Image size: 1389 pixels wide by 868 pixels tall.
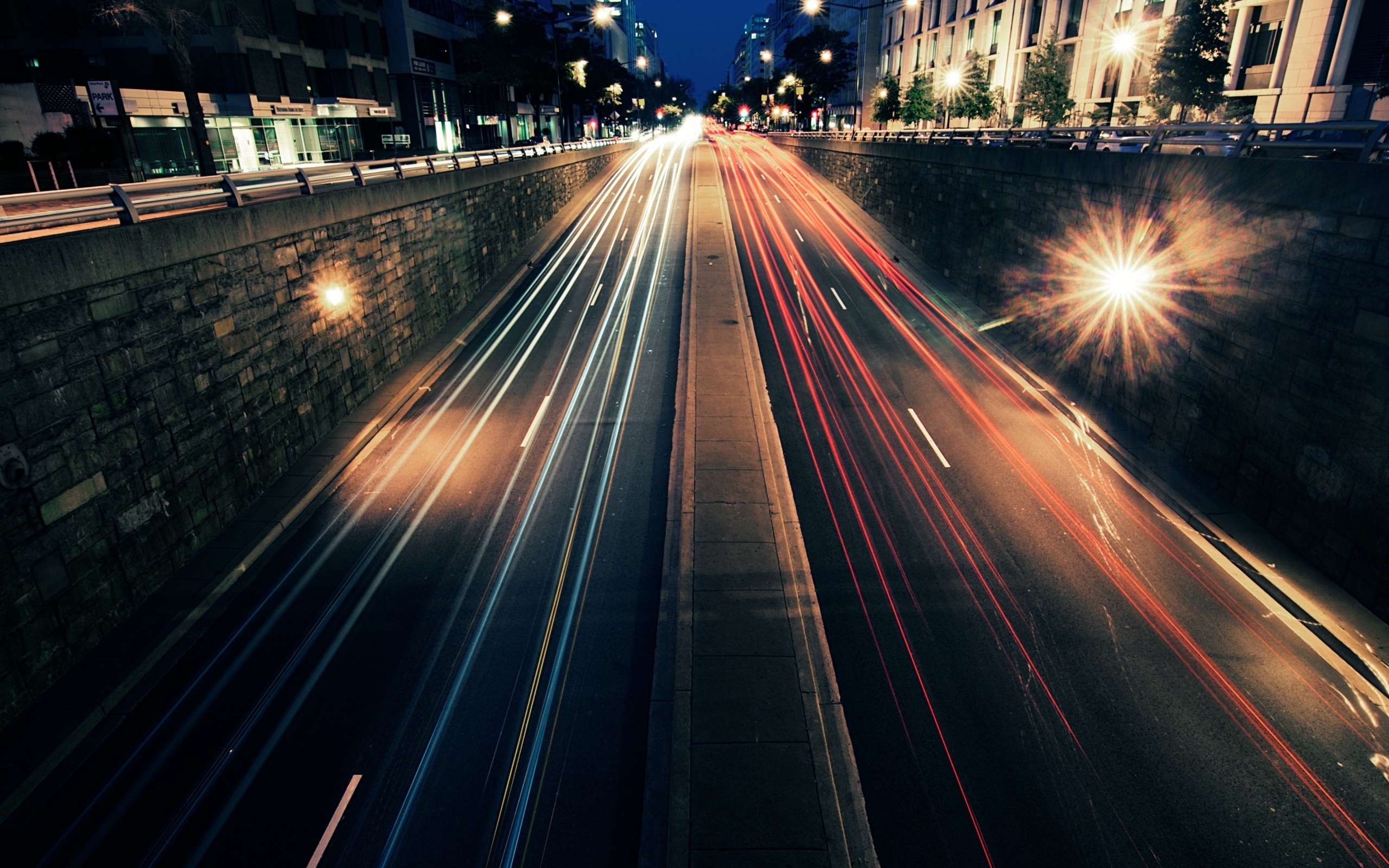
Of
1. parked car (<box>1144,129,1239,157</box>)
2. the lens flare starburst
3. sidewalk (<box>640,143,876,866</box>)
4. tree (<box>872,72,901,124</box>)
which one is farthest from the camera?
tree (<box>872,72,901,124</box>)

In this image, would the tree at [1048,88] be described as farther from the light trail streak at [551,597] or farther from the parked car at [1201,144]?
the light trail streak at [551,597]

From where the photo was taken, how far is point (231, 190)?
13805 mm

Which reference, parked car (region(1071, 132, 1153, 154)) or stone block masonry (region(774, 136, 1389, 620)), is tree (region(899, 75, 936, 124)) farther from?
stone block masonry (region(774, 136, 1389, 620))

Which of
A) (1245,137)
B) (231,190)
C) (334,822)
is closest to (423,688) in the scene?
(334,822)

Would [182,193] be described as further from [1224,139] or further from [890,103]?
[890,103]

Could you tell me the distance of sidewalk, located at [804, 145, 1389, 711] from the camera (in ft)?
32.0

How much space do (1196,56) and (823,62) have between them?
79.1 metres

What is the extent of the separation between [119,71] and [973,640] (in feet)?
179

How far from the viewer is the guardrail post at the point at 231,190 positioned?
45.2ft

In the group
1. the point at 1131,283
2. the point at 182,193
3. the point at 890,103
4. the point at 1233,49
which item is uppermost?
the point at 890,103

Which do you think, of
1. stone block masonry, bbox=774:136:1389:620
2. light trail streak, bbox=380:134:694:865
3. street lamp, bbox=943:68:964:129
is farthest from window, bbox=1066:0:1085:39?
light trail streak, bbox=380:134:694:865

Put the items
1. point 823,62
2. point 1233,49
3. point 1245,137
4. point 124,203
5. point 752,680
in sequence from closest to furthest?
point 752,680 < point 124,203 < point 1245,137 < point 1233,49 < point 823,62

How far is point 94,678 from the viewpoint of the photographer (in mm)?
9547

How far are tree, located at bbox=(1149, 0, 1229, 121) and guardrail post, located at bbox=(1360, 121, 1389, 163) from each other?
70.0 ft
